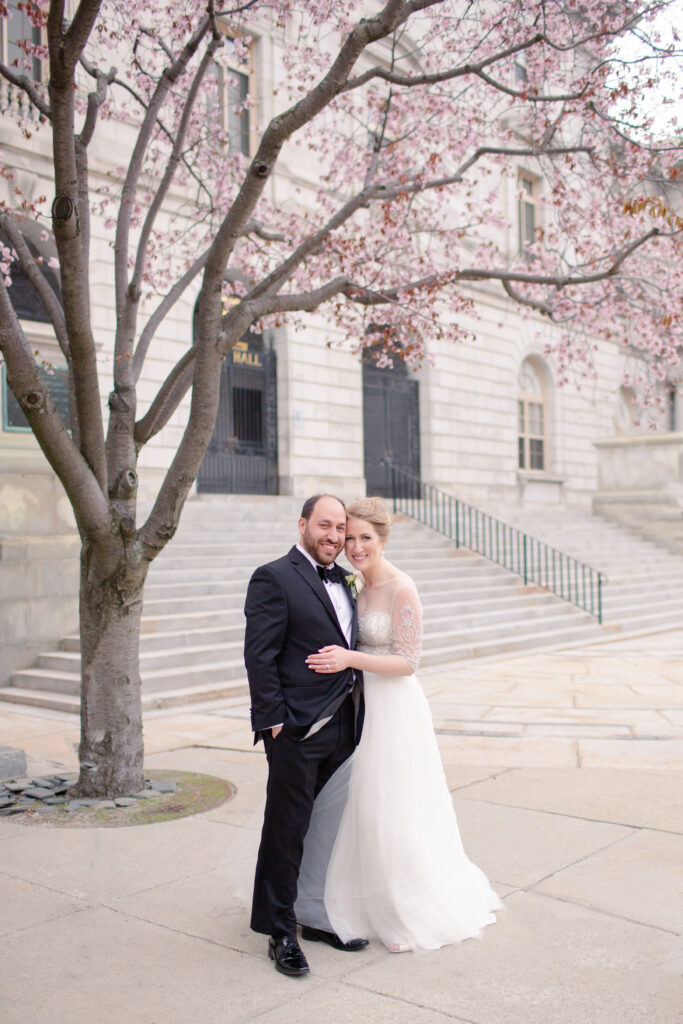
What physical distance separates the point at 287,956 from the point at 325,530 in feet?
5.62

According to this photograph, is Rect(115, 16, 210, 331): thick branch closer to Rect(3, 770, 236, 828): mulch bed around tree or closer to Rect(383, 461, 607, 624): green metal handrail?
Rect(3, 770, 236, 828): mulch bed around tree

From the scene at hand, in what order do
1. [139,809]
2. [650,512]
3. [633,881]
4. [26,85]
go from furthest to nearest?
[650,512], [26,85], [139,809], [633,881]

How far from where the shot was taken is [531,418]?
29344mm

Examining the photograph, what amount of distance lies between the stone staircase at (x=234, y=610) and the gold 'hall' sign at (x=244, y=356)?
3.04 m

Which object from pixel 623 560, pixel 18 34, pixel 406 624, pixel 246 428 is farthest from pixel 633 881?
pixel 623 560

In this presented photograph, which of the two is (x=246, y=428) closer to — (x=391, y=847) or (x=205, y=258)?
(x=205, y=258)

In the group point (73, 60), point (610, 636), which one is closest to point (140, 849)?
point (73, 60)

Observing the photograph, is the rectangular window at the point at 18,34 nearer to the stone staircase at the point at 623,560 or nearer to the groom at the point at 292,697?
the stone staircase at the point at 623,560

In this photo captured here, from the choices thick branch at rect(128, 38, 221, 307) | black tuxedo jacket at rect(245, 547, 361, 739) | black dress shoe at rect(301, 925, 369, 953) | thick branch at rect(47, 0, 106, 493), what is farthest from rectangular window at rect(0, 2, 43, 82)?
black dress shoe at rect(301, 925, 369, 953)

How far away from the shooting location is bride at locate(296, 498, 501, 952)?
410 centimetres

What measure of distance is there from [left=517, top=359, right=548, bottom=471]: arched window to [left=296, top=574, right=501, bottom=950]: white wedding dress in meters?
24.9

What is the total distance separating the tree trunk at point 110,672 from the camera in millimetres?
6430

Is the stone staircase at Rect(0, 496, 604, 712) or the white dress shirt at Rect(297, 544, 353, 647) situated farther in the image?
the stone staircase at Rect(0, 496, 604, 712)

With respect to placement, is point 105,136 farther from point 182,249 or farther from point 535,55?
point 535,55
